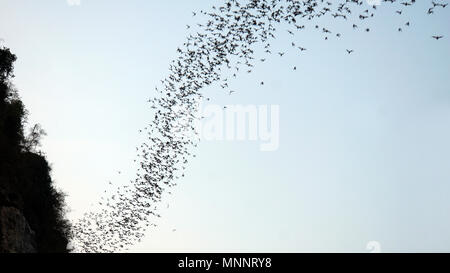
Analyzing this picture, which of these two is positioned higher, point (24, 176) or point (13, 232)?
point (24, 176)

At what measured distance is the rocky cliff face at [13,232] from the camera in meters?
35.0

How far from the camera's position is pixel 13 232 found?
37156 millimetres

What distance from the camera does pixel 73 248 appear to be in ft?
225

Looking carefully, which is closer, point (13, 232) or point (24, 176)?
point (13, 232)

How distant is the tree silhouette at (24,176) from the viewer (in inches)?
1731

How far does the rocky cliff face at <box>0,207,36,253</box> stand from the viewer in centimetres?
3497

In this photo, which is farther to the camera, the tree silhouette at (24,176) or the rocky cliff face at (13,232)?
the tree silhouette at (24,176)

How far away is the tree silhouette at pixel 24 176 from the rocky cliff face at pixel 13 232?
5.20 feet

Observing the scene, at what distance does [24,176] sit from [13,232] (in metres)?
13.3

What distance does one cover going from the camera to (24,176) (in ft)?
160

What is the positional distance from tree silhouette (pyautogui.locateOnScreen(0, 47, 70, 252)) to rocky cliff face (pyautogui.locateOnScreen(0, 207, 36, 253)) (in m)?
1.59
